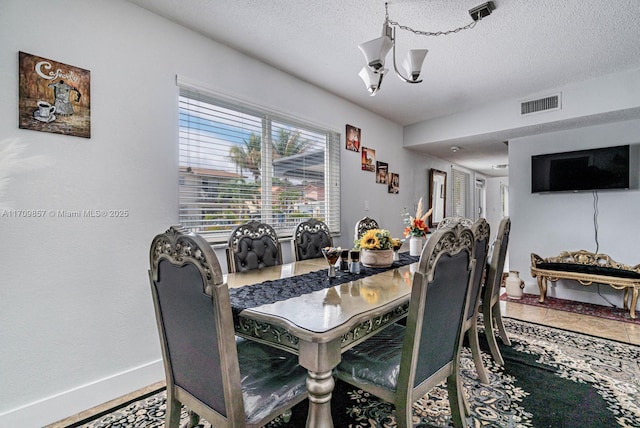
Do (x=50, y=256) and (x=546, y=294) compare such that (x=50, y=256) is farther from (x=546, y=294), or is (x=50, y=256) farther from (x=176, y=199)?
(x=546, y=294)

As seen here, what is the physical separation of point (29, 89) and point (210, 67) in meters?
1.16

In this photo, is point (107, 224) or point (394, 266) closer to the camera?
point (107, 224)

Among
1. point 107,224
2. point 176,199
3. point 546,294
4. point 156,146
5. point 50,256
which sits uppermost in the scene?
point 156,146

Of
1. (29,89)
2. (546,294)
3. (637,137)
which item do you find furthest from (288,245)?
(637,137)

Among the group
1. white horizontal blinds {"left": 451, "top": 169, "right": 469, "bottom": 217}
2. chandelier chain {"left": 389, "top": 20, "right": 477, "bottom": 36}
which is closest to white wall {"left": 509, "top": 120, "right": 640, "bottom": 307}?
white horizontal blinds {"left": 451, "top": 169, "right": 469, "bottom": 217}

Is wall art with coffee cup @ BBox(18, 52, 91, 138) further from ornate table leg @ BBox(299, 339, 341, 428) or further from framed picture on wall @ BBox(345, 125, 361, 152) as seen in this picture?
framed picture on wall @ BBox(345, 125, 361, 152)

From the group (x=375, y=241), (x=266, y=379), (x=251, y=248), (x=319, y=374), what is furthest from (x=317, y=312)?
(x=251, y=248)

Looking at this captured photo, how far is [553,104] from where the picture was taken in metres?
3.38

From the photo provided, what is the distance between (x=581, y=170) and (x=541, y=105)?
1004 millimetres

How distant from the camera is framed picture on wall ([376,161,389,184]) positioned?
4.26 m

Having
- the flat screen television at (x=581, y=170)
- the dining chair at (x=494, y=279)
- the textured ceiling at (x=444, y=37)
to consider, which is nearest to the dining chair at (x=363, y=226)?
the dining chair at (x=494, y=279)

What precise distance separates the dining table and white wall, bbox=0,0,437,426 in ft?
2.64

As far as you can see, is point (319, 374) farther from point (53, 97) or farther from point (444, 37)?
point (444, 37)

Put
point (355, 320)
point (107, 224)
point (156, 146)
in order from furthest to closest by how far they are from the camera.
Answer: point (156, 146)
point (107, 224)
point (355, 320)
